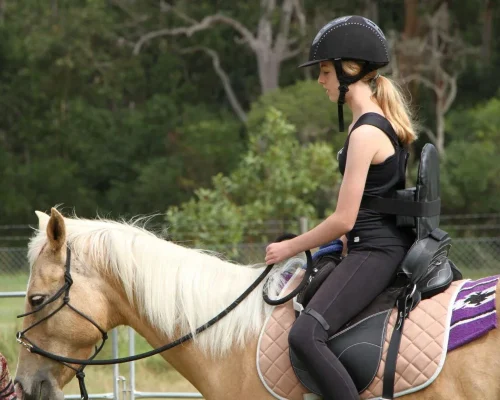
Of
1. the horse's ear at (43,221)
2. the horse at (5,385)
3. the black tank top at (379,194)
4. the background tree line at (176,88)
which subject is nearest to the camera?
the black tank top at (379,194)

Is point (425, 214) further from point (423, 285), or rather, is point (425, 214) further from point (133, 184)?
point (133, 184)

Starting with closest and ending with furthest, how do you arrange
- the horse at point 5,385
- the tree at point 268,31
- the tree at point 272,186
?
1. the horse at point 5,385
2. the tree at point 272,186
3. the tree at point 268,31

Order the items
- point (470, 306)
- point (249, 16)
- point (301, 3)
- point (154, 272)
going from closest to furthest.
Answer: point (470, 306)
point (154, 272)
point (301, 3)
point (249, 16)

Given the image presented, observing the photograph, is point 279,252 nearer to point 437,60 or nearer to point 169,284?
point 169,284

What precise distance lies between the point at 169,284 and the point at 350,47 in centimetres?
115

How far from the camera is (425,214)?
338 centimetres

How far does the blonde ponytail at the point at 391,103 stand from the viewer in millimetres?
3396

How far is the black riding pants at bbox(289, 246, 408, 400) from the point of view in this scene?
10.6 feet

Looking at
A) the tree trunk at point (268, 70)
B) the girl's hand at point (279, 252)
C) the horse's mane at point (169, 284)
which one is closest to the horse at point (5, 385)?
the horse's mane at point (169, 284)

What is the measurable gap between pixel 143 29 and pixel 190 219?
15.3 m

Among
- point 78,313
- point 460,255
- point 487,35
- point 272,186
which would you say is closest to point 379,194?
point 78,313

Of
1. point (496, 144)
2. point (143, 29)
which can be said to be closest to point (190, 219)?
point (496, 144)

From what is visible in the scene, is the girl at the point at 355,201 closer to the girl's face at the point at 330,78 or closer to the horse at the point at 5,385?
the girl's face at the point at 330,78

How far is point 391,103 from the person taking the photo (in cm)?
344
